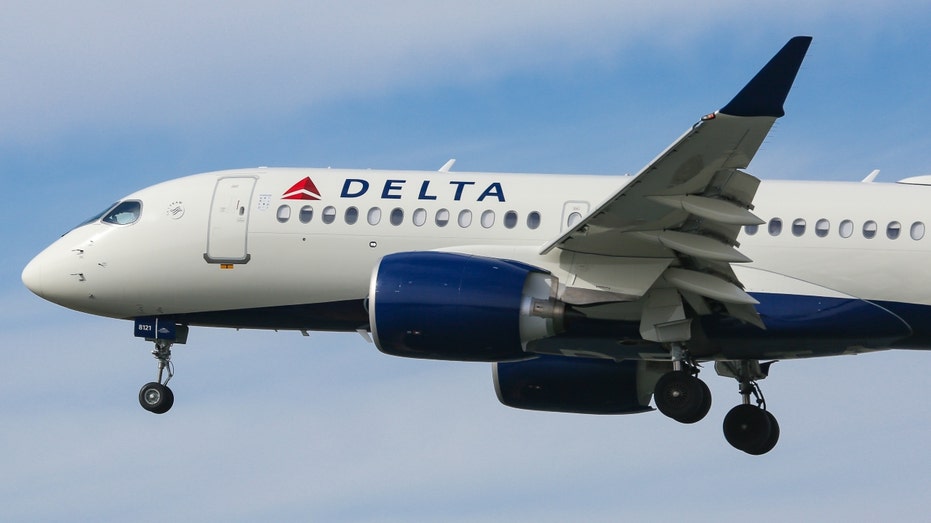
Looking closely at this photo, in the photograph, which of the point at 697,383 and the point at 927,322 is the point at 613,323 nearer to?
the point at 697,383

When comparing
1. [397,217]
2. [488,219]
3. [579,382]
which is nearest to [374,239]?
[397,217]

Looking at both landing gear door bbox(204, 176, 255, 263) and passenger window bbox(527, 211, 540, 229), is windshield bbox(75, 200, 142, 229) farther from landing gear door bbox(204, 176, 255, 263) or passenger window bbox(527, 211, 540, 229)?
passenger window bbox(527, 211, 540, 229)

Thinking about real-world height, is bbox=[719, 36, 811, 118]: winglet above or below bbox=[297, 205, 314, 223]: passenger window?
below

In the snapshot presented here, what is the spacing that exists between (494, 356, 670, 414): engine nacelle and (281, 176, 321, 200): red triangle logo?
193 inches

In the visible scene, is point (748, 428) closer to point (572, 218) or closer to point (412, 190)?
point (572, 218)

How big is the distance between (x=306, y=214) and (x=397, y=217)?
162 cm

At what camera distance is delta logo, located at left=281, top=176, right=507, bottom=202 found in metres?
29.0

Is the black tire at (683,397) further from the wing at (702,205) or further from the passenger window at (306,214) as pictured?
the passenger window at (306,214)

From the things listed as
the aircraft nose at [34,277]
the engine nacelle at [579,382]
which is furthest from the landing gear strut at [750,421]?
the aircraft nose at [34,277]

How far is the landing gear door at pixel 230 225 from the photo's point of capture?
29484 millimetres

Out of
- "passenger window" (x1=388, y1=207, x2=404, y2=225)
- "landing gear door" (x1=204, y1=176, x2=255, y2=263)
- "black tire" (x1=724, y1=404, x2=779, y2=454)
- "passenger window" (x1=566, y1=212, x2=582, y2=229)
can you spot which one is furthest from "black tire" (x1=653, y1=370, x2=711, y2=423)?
"landing gear door" (x1=204, y1=176, x2=255, y2=263)

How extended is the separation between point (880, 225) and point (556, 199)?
533 cm

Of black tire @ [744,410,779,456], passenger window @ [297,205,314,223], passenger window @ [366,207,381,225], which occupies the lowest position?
black tire @ [744,410,779,456]

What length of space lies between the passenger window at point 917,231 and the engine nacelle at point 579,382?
5.53 meters
